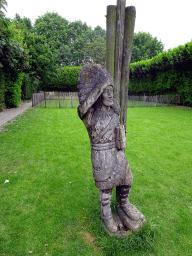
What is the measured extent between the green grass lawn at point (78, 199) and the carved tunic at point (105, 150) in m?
0.97

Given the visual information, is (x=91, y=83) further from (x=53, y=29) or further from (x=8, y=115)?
(x=53, y=29)

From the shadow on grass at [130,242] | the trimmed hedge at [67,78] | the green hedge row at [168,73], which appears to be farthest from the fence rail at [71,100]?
the shadow on grass at [130,242]

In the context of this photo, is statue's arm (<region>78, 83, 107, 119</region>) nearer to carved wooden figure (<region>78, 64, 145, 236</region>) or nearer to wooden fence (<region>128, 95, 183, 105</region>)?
carved wooden figure (<region>78, 64, 145, 236</region>)

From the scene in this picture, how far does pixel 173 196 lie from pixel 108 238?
2.07m

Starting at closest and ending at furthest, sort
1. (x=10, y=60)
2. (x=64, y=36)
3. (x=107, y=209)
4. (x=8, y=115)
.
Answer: (x=107, y=209) < (x=10, y=60) < (x=8, y=115) < (x=64, y=36)

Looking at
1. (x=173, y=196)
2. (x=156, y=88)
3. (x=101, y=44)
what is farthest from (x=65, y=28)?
(x=173, y=196)

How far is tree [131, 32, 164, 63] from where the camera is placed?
31.9 meters

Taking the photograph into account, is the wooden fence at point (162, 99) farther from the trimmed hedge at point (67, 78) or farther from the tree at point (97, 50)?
the trimmed hedge at point (67, 78)

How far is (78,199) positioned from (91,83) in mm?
2703

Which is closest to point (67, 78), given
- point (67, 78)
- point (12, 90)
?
point (67, 78)

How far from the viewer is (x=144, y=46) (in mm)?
31625

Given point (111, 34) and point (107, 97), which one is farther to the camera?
point (111, 34)

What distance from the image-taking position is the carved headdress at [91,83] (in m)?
2.23

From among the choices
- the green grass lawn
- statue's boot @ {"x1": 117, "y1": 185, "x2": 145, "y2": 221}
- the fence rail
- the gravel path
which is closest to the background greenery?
the fence rail
